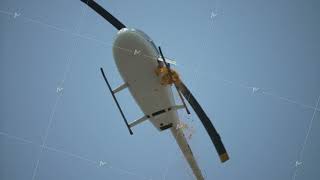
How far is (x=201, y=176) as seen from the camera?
17594 millimetres

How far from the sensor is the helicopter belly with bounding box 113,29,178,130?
13023 mm

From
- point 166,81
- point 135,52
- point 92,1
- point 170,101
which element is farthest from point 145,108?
point 92,1

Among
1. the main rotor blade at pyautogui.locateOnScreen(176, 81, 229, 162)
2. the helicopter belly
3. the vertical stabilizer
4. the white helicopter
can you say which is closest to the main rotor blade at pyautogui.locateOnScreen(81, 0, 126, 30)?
the white helicopter

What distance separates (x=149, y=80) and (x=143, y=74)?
1.18ft

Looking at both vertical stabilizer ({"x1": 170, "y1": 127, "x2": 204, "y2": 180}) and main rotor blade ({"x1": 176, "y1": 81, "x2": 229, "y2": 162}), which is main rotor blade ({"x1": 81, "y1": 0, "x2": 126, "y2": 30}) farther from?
vertical stabilizer ({"x1": 170, "y1": 127, "x2": 204, "y2": 180})

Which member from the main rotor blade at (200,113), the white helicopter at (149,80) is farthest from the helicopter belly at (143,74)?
the main rotor blade at (200,113)

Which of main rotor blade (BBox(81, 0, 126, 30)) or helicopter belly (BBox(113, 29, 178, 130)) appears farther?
main rotor blade (BBox(81, 0, 126, 30))

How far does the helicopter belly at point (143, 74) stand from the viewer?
13.0 meters

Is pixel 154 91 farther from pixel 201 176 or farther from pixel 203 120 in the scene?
pixel 201 176

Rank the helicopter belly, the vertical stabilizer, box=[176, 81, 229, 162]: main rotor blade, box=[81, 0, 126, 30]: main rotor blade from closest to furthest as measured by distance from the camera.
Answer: the helicopter belly → box=[176, 81, 229, 162]: main rotor blade → box=[81, 0, 126, 30]: main rotor blade → the vertical stabilizer

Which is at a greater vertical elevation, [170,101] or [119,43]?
[119,43]

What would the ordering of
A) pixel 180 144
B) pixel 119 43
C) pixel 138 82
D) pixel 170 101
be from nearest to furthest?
1. pixel 119 43
2. pixel 138 82
3. pixel 170 101
4. pixel 180 144

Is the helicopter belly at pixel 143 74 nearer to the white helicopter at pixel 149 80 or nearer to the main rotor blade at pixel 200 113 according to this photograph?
the white helicopter at pixel 149 80

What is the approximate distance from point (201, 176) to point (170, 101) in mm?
4759
